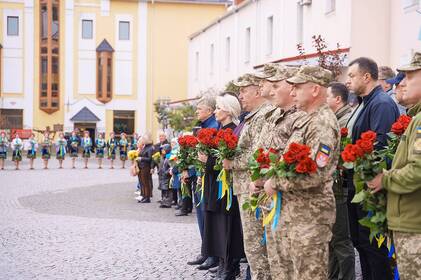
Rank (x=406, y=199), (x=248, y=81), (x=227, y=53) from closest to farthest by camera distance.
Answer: (x=406, y=199) < (x=248, y=81) < (x=227, y=53)

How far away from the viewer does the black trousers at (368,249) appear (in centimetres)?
574

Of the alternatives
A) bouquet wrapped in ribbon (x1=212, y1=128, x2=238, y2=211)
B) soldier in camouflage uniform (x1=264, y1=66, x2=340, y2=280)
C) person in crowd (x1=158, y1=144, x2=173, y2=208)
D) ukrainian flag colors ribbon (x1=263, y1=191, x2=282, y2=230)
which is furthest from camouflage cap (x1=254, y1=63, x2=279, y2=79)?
person in crowd (x1=158, y1=144, x2=173, y2=208)

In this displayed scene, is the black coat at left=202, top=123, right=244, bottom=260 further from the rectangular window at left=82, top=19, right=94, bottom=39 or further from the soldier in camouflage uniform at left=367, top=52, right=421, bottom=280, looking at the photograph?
the rectangular window at left=82, top=19, right=94, bottom=39

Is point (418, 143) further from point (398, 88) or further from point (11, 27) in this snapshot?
point (11, 27)

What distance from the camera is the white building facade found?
Result: 18.9 meters

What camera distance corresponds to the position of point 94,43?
48.3 metres

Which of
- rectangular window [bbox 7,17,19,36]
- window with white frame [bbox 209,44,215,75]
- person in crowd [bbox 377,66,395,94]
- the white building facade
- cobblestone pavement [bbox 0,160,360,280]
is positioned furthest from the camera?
rectangular window [bbox 7,17,19,36]

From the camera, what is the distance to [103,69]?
48.4 m

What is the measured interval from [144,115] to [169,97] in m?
2.45

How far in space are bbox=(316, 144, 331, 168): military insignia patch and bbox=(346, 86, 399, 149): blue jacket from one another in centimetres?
112

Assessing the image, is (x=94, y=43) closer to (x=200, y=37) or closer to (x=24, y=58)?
(x=24, y=58)

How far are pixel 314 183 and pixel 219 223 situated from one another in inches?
116

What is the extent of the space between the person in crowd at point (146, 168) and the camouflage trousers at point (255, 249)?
11.2 metres

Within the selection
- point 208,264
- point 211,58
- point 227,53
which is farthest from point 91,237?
point 211,58
